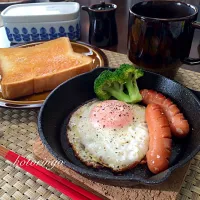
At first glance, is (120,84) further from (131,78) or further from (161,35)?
(161,35)

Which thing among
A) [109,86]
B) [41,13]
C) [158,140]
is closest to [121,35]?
[41,13]

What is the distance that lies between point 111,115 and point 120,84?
0.21 m

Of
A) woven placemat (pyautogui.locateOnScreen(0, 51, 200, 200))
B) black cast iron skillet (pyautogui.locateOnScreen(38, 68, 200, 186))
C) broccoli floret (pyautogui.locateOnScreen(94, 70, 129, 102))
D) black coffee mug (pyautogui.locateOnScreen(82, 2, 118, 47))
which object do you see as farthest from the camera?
black coffee mug (pyautogui.locateOnScreen(82, 2, 118, 47))

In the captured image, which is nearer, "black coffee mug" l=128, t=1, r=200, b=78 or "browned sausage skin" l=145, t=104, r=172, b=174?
"browned sausage skin" l=145, t=104, r=172, b=174

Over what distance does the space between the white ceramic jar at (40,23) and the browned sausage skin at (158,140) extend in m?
1.14

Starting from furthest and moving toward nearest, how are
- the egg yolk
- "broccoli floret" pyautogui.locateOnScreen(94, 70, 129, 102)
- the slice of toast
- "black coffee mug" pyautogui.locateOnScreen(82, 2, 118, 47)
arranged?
1. "black coffee mug" pyautogui.locateOnScreen(82, 2, 118, 47)
2. the slice of toast
3. "broccoli floret" pyautogui.locateOnScreen(94, 70, 129, 102)
4. the egg yolk

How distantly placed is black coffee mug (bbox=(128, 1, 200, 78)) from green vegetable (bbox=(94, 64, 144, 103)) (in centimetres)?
17

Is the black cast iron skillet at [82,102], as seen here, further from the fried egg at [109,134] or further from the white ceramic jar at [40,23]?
the white ceramic jar at [40,23]

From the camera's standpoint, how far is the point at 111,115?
105 centimetres

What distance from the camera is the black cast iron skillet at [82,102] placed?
0.78 m

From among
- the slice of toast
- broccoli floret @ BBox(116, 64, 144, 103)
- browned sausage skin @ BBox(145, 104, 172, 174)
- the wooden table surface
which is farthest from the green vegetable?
the wooden table surface

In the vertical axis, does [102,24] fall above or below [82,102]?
above

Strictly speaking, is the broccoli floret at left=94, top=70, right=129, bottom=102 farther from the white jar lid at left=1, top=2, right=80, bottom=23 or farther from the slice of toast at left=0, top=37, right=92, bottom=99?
the white jar lid at left=1, top=2, right=80, bottom=23

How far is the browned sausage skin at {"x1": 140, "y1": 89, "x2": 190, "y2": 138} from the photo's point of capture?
0.96m
